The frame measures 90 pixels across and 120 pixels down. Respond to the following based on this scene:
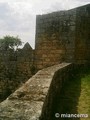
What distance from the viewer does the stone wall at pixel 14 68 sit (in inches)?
488

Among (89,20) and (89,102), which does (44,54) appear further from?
(89,102)

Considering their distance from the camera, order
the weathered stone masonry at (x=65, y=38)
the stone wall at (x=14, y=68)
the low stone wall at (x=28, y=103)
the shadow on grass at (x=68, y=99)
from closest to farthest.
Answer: the low stone wall at (x=28, y=103), the shadow on grass at (x=68, y=99), the weathered stone masonry at (x=65, y=38), the stone wall at (x=14, y=68)

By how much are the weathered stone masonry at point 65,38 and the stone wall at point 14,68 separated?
0.75 m

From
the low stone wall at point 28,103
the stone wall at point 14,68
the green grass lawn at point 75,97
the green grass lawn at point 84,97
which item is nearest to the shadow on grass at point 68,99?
the green grass lawn at point 75,97

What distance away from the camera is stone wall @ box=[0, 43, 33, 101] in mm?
12398

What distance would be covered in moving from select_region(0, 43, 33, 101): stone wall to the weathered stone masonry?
0.75m

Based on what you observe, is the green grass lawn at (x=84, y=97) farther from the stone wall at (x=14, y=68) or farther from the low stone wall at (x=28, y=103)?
the stone wall at (x=14, y=68)

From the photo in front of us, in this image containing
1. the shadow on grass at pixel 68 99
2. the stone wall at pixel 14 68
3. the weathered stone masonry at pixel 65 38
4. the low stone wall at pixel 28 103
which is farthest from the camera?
the stone wall at pixel 14 68

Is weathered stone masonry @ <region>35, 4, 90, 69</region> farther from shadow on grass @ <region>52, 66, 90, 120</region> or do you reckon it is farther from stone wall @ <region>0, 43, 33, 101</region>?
shadow on grass @ <region>52, 66, 90, 120</region>

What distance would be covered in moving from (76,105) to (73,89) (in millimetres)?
1595

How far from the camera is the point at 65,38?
11227mm

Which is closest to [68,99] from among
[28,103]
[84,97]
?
[84,97]

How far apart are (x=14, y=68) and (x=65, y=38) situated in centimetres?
313

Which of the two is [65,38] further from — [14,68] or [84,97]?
[84,97]
